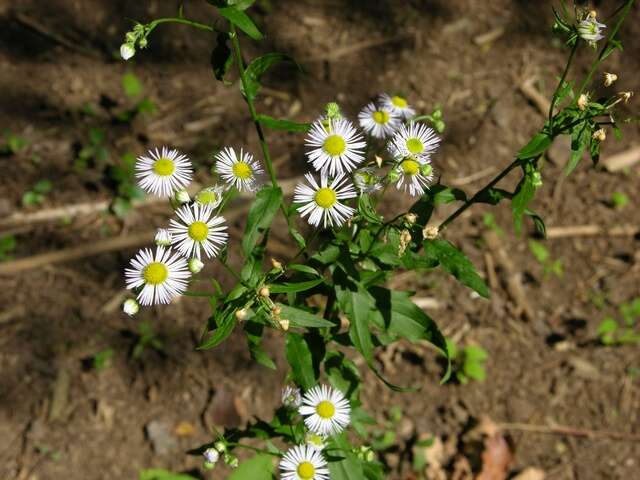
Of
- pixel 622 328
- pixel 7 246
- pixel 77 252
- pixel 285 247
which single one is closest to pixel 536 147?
pixel 285 247

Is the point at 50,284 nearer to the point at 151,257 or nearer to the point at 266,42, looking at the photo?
the point at 151,257

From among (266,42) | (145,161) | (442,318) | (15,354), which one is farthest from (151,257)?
(266,42)

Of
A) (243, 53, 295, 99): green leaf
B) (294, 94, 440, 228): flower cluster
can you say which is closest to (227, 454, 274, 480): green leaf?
(294, 94, 440, 228): flower cluster

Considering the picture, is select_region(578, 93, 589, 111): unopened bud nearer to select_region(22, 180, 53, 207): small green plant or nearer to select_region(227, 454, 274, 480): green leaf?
select_region(227, 454, 274, 480): green leaf

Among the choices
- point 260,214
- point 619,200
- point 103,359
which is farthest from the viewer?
point 619,200

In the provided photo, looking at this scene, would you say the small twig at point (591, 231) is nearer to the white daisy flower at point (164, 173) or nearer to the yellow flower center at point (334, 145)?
the yellow flower center at point (334, 145)

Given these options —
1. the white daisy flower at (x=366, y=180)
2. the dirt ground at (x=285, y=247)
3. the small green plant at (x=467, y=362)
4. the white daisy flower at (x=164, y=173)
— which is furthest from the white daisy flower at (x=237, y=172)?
the small green plant at (x=467, y=362)

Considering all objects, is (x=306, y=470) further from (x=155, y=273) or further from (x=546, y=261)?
(x=546, y=261)
